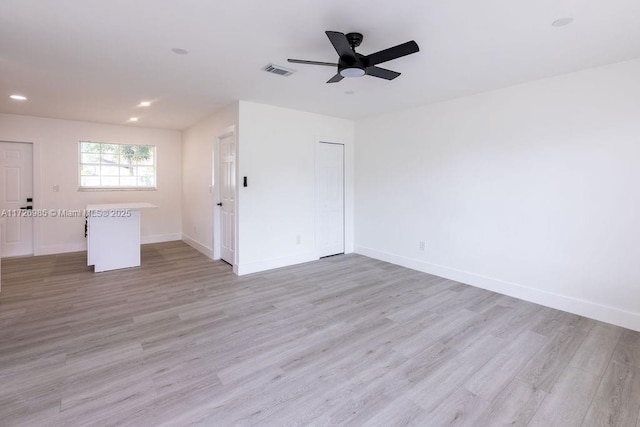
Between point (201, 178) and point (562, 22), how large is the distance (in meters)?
5.51

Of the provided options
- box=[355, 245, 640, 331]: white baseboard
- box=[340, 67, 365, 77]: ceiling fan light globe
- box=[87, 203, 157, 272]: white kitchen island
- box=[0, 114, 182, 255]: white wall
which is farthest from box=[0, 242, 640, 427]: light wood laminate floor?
box=[340, 67, 365, 77]: ceiling fan light globe

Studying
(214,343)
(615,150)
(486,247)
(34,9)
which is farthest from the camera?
(486,247)

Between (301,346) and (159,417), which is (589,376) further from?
(159,417)

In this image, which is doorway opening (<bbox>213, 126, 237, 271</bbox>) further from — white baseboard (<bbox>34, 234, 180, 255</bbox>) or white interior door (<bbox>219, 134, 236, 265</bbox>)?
white baseboard (<bbox>34, 234, 180, 255</bbox>)

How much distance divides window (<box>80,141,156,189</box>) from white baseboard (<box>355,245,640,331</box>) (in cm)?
557

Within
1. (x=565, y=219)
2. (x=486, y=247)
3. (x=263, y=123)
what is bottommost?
(x=486, y=247)

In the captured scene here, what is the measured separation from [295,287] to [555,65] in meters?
3.70

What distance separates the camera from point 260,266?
4668mm

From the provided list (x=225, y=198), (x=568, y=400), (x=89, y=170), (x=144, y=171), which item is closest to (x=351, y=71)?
(x=568, y=400)

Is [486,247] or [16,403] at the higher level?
[486,247]

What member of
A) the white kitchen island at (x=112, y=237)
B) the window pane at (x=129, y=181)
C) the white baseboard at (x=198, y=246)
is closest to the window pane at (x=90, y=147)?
the window pane at (x=129, y=181)

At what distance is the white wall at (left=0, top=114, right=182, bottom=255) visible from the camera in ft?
18.2

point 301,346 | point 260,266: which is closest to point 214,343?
point 301,346

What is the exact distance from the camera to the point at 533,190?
11.5 feet
